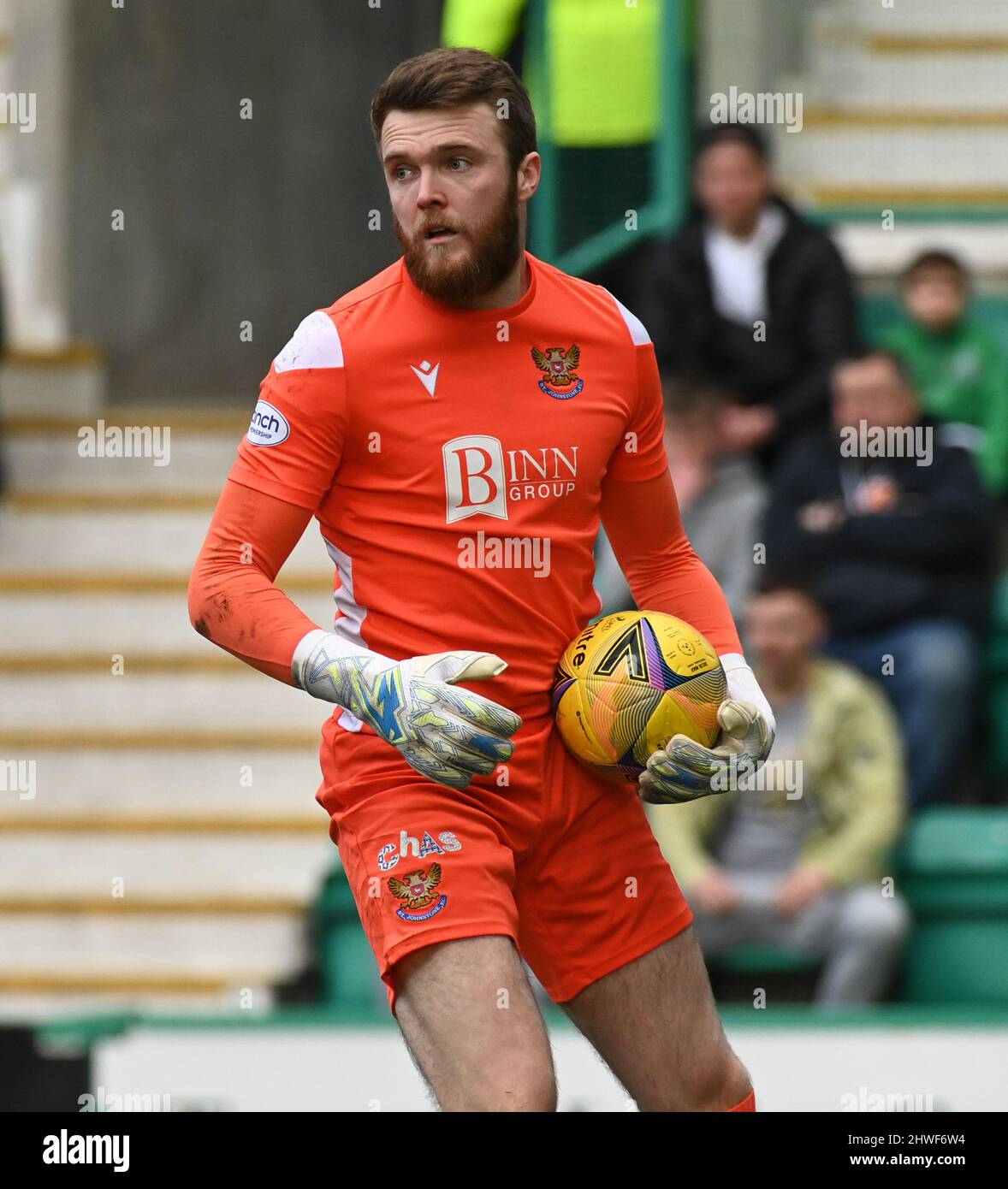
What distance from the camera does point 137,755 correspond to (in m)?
8.59

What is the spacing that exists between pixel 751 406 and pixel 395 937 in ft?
15.1

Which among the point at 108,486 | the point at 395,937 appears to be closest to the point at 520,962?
the point at 395,937

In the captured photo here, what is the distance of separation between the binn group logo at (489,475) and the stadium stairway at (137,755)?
164 inches

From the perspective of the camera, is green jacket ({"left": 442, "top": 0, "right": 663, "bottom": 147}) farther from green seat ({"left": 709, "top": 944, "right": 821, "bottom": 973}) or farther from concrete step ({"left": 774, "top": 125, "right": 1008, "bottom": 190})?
green seat ({"left": 709, "top": 944, "right": 821, "bottom": 973})

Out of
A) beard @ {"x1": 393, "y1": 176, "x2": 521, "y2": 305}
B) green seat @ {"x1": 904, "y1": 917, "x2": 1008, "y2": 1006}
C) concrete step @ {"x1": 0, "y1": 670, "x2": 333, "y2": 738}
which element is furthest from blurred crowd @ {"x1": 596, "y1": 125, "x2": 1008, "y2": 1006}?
beard @ {"x1": 393, "y1": 176, "x2": 521, "y2": 305}

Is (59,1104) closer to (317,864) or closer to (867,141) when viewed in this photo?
(317,864)

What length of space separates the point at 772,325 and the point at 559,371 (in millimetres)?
4185

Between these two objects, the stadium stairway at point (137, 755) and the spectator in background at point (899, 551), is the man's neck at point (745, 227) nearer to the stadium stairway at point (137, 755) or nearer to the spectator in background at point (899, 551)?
the spectator in background at point (899, 551)

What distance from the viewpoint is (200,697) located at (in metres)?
8.71

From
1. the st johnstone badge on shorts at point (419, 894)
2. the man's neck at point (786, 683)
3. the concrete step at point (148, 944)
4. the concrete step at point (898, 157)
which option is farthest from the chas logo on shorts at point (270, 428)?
the concrete step at point (898, 157)

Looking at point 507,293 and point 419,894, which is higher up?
point 507,293

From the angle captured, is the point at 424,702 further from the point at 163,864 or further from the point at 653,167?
the point at 653,167

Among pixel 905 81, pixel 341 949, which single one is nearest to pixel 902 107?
pixel 905 81

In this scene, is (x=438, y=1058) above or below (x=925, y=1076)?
above
